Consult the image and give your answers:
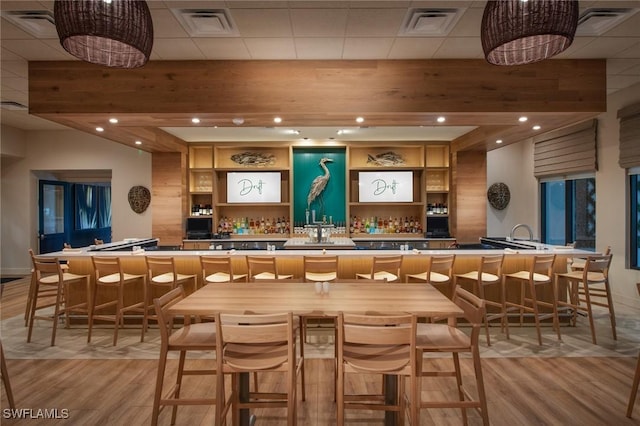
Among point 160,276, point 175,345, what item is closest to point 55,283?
point 160,276

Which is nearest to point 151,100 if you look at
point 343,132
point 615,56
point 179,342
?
point 179,342

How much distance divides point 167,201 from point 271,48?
4.73 m

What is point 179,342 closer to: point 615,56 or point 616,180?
point 615,56

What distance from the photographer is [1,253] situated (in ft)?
28.8

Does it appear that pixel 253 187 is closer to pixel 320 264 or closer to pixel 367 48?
pixel 320 264

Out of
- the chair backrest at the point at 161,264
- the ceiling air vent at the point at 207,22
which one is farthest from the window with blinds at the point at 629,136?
the chair backrest at the point at 161,264

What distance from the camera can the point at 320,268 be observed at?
14.5ft

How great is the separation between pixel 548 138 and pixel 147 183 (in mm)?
8455

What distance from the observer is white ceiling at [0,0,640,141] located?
3.31m

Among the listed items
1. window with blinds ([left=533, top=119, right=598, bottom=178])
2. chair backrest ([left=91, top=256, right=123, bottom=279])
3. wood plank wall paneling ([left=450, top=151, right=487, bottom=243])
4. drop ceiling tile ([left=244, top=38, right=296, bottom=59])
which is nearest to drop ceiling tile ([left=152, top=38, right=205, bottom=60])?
drop ceiling tile ([left=244, top=38, right=296, bottom=59])

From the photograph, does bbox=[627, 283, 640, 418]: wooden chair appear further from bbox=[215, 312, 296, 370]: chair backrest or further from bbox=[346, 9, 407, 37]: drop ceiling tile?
bbox=[346, 9, 407, 37]: drop ceiling tile

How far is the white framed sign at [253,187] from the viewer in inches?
338

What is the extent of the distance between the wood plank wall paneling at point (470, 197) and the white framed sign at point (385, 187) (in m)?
1.02

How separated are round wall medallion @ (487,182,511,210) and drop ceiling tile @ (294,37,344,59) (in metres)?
6.34
